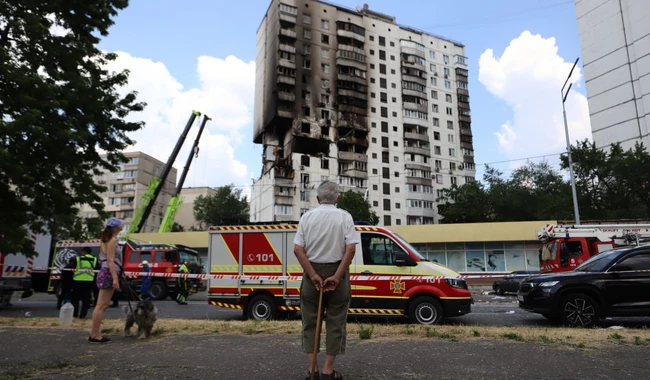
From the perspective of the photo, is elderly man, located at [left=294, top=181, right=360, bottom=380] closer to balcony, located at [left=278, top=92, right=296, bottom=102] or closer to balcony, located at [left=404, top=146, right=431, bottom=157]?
balcony, located at [left=278, top=92, right=296, bottom=102]

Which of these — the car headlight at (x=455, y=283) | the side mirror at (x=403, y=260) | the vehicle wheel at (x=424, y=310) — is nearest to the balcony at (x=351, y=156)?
the side mirror at (x=403, y=260)

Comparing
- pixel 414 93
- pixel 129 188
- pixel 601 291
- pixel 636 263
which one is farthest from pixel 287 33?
pixel 601 291

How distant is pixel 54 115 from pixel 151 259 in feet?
36.5

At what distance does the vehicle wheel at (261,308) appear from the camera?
32.1 ft

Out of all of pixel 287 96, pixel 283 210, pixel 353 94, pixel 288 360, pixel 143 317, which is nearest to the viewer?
pixel 288 360

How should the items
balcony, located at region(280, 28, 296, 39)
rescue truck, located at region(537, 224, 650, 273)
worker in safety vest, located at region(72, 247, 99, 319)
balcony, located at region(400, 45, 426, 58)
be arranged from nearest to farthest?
worker in safety vest, located at region(72, 247, 99, 319)
rescue truck, located at region(537, 224, 650, 273)
balcony, located at region(280, 28, 296, 39)
balcony, located at region(400, 45, 426, 58)

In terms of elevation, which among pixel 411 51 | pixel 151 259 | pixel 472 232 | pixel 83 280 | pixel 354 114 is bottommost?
pixel 83 280

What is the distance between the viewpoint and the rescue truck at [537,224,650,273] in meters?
16.0

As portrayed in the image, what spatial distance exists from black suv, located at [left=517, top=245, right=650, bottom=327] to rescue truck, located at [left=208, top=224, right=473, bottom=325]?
1684 millimetres

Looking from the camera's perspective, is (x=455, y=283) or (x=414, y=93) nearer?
(x=455, y=283)

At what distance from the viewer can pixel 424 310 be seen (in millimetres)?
8820

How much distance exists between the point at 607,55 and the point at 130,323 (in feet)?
220

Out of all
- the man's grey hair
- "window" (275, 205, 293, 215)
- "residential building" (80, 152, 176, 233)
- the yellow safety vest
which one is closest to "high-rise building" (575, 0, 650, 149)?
"window" (275, 205, 293, 215)

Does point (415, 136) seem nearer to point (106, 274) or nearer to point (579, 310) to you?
point (579, 310)
